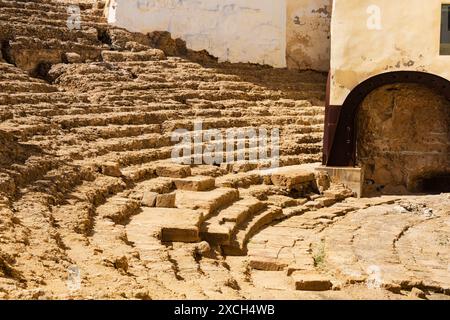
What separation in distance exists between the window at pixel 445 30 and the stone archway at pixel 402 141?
99 centimetres

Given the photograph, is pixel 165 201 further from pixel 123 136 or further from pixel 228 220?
pixel 123 136

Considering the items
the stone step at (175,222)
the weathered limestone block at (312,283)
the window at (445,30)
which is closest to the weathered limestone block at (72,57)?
the stone step at (175,222)

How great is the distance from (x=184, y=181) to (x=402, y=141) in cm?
504

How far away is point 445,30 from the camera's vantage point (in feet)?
46.2

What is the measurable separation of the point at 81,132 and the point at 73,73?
2498mm

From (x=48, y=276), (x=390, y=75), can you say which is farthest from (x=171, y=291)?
(x=390, y=75)

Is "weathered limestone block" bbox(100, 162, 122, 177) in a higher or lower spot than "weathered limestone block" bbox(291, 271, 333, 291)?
higher

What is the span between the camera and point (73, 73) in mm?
14539

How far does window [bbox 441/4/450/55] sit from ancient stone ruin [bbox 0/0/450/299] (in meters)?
0.96

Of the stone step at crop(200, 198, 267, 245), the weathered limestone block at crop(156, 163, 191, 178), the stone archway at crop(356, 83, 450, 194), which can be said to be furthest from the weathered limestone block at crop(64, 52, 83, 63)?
the stone archway at crop(356, 83, 450, 194)

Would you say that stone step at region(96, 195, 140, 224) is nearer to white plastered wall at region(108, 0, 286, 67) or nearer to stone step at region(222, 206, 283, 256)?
stone step at region(222, 206, 283, 256)

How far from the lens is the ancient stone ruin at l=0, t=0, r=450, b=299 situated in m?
7.61

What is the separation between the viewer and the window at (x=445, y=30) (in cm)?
1405

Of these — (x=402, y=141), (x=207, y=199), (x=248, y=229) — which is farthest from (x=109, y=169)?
(x=402, y=141)
